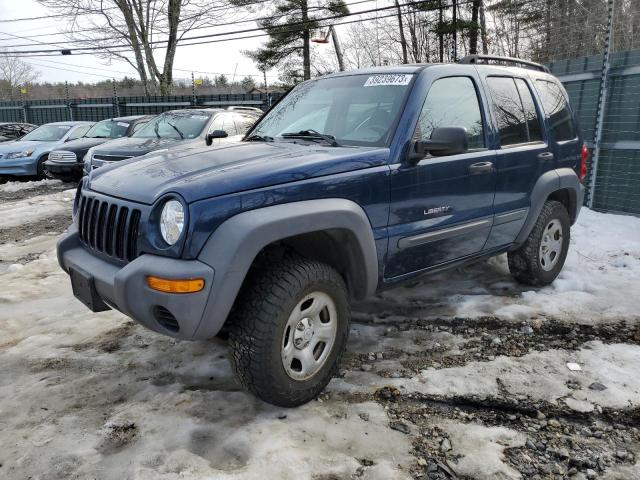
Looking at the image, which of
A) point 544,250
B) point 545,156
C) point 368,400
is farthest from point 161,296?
point 544,250

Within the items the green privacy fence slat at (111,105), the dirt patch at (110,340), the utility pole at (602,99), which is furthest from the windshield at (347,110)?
the green privacy fence slat at (111,105)

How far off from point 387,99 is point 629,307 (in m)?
2.75

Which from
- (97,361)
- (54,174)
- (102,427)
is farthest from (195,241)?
(54,174)

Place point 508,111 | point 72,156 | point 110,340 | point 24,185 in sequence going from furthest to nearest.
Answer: point 24,185
point 72,156
point 508,111
point 110,340

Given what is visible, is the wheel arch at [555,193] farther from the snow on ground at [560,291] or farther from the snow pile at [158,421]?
the snow pile at [158,421]

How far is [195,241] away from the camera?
2.40 meters

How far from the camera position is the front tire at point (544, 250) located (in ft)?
14.9

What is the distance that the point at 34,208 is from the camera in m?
8.76

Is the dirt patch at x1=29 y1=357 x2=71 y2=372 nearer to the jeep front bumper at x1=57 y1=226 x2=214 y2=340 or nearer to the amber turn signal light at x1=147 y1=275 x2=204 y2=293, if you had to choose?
the jeep front bumper at x1=57 y1=226 x2=214 y2=340

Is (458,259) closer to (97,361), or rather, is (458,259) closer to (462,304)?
(462,304)

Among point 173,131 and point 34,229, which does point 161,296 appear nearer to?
point 34,229

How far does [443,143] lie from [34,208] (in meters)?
7.93

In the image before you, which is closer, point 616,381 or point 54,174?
point 616,381

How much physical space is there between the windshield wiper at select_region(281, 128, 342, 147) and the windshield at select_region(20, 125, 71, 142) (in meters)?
11.2
